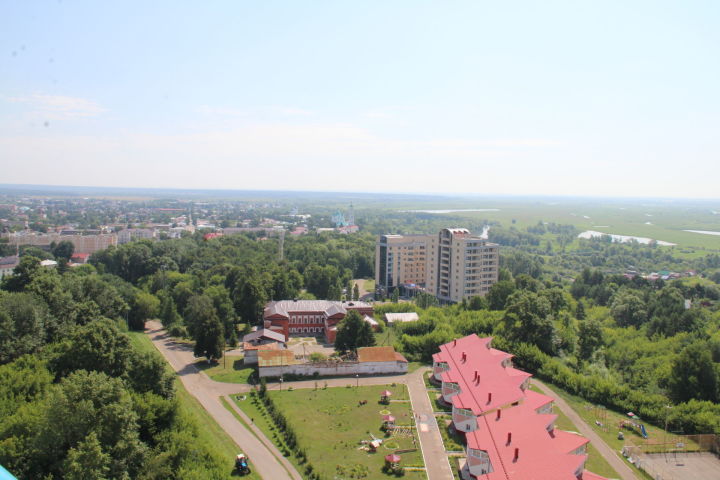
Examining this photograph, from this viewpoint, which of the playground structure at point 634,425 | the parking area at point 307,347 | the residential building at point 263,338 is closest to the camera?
the playground structure at point 634,425

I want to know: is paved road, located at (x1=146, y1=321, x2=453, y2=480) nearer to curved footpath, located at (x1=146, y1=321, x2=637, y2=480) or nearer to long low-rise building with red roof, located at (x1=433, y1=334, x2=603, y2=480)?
curved footpath, located at (x1=146, y1=321, x2=637, y2=480)

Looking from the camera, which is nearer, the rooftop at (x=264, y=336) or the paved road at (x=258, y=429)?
the paved road at (x=258, y=429)

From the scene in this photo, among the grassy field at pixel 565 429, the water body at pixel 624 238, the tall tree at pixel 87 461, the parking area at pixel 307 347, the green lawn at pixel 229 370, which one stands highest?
the tall tree at pixel 87 461

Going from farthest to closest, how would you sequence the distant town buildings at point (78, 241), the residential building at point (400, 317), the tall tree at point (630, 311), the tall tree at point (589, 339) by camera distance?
the distant town buildings at point (78, 241), the tall tree at point (630, 311), the residential building at point (400, 317), the tall tree at point (589, 339)

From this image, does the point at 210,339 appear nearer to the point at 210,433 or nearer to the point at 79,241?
the point at 210,433

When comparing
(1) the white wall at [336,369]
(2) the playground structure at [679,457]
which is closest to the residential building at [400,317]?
(1) the white wall at [336,369]

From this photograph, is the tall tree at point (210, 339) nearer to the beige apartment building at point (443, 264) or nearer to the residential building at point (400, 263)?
the beige apartment building at point (443, 264)

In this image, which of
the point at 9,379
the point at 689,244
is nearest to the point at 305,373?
the point at 9,379
